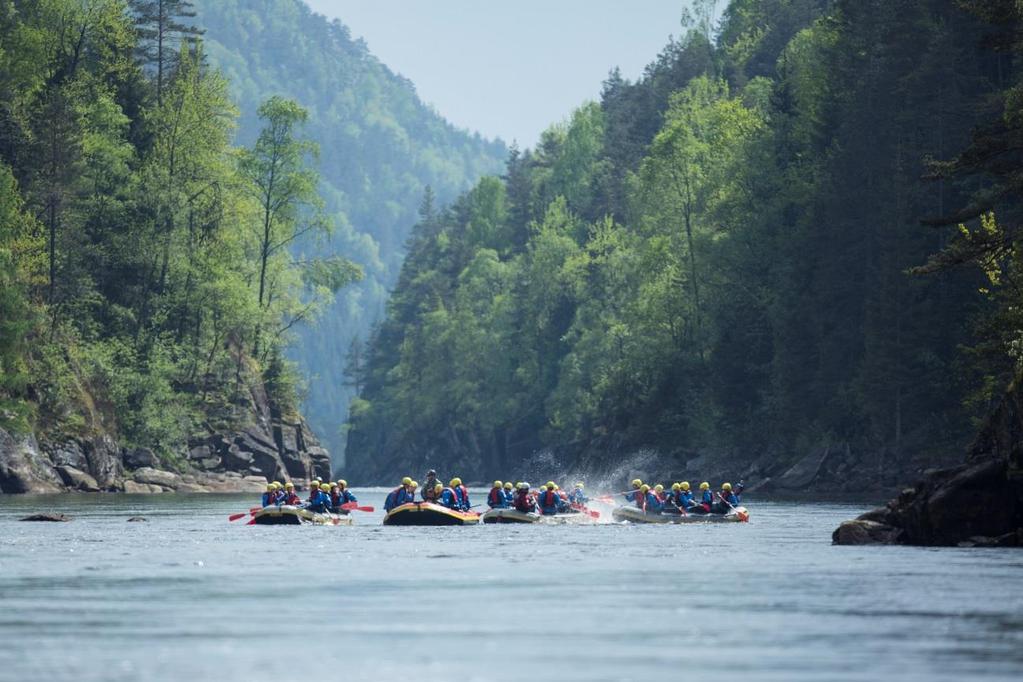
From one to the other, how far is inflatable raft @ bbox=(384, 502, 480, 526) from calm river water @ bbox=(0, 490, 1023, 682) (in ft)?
25.9

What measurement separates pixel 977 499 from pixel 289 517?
2518cm

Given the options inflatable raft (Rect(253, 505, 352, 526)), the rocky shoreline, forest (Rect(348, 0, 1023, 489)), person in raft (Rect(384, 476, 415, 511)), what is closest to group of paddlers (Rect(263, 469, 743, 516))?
person in raft (Rect(384, 476, 415, 511))

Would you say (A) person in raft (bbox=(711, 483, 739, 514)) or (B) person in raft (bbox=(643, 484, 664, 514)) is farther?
(B) person in raft (bbox=(643, 484, 664, 514))

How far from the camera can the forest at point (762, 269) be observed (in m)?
80.3

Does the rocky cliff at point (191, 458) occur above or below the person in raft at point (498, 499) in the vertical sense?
above

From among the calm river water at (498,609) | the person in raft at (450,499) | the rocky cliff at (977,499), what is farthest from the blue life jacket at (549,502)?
the rocky cliff at (977,499)

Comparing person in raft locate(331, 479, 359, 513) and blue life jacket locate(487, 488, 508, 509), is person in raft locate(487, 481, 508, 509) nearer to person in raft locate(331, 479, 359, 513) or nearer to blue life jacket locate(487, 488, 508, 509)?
blue life jacket locate(487, 488, 508, 509)

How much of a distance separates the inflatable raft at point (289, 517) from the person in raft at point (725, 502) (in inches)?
515

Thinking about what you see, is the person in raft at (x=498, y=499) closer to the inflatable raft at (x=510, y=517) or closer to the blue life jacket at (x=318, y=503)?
the inflatable raft at (x=510, y=517)

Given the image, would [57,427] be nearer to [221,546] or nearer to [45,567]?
[221,546]

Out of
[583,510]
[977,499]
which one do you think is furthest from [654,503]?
[977,499]

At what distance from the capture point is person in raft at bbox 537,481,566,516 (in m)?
63.2

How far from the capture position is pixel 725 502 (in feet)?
204

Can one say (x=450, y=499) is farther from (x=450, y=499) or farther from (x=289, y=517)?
(x=289, y=517)
